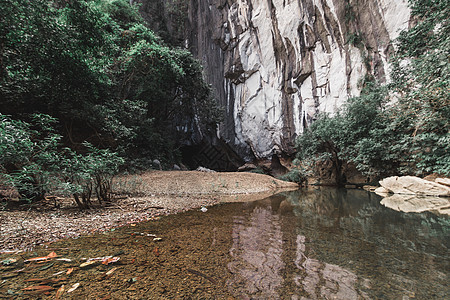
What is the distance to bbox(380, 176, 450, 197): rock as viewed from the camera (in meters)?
5.21

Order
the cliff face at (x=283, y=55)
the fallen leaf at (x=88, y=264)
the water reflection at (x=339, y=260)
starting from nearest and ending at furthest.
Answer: the water reflection at (x=339, y=260), the fallen leaf at (x=88, y=264), the cliff face at (x=283, y=55)

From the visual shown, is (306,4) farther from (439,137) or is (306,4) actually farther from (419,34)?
(439,137)

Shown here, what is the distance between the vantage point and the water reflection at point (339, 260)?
1.10 m

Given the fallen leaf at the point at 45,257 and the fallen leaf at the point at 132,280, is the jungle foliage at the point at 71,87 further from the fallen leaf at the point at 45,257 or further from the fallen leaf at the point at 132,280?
the fallen leaf at the point at 132,280

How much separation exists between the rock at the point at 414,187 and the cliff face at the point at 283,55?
540cm

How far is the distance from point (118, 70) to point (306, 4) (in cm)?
1260

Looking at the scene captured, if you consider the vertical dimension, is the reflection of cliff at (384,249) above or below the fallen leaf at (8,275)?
below

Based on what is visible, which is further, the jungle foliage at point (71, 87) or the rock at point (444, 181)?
the rock at point (444, 181)

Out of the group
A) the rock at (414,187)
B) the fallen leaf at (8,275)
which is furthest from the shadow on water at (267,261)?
the rock at (414,187)

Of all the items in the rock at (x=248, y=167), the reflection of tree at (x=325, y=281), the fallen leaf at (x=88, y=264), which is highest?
the rock at (x=248, y=167)

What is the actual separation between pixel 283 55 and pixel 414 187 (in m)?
12.1

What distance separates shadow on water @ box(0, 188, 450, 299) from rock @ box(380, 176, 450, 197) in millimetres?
4269

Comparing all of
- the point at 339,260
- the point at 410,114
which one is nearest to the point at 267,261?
the point at 339,260

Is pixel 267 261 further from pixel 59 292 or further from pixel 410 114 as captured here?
pixel 410 114
